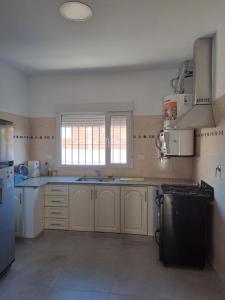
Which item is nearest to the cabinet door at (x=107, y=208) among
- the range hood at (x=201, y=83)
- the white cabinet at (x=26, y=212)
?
the white cabinet at (x=26, y=212)

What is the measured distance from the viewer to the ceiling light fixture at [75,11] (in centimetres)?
204

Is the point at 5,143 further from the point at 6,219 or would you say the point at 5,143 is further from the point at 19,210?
the point at 19,210

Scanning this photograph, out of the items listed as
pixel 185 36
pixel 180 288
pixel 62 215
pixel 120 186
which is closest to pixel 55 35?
pixel 185 36

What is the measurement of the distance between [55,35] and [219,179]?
2.24 m

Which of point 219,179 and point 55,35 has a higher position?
point 55,35

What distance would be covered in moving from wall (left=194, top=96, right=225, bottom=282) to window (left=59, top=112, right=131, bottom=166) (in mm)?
1411

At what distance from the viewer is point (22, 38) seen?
8.91 feet

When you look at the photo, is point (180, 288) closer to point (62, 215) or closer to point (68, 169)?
point (62, 215)

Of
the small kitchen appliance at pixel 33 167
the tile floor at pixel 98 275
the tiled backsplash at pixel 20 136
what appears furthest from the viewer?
the small kitchen appliance at pixel 33 167

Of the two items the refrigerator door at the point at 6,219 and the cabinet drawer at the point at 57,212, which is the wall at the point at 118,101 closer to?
the cabinet drawer at the point at 57,212

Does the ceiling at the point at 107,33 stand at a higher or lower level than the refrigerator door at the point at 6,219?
higher

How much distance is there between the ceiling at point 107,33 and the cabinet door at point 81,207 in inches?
72.3

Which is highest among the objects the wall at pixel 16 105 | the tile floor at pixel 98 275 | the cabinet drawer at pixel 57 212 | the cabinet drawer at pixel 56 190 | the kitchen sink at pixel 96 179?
the wall at pixel 16 105

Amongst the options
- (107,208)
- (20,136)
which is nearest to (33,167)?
(20,136)
